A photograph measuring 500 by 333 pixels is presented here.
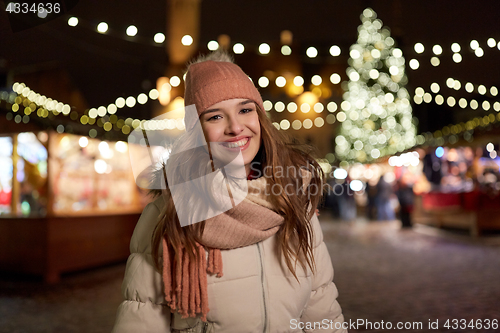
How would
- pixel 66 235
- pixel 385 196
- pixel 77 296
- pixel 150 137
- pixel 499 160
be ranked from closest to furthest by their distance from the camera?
1. pixel 150 137
2. pixel 77 296
3. pixel 66 235
4. pixel 499 160
5. pixel 385 196

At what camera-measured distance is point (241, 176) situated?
159 cm

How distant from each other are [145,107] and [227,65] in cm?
475

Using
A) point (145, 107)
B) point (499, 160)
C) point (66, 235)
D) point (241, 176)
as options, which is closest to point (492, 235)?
point (499, 160)

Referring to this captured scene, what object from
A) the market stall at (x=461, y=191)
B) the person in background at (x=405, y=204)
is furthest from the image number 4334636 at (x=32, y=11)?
the person in background at (x=405, y=204)

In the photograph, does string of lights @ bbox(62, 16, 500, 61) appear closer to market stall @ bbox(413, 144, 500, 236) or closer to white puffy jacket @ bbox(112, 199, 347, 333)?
white puffy jacket @ bbox(112, 199, 347, 333)

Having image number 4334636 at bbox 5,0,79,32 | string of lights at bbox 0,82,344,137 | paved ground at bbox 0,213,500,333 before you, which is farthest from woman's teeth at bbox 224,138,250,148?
string of lights at bbox 0,82,344,137

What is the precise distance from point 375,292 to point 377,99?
14028 mm

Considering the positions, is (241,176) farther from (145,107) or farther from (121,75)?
(145,107)

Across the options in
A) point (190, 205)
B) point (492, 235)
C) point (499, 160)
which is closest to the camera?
point (190, 205)

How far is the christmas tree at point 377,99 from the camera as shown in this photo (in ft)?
55.9

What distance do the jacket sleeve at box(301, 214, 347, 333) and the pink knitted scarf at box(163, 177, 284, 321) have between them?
27cm

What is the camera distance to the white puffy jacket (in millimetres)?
1438

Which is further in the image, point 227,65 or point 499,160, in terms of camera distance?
point 499,160

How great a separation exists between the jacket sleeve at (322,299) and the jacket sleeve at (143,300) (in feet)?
2.01
